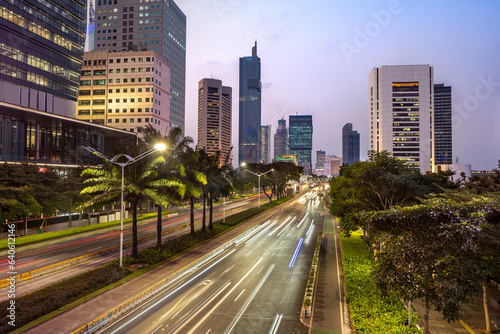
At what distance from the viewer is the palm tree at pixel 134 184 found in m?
24.8

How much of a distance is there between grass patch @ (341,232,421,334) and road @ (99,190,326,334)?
3019 mm

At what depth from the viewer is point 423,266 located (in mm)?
10227

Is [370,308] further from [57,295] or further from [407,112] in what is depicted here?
[407,112]

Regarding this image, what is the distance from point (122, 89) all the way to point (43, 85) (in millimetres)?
45231

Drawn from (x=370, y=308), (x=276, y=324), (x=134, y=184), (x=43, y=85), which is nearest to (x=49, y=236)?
(x=134, y=184)

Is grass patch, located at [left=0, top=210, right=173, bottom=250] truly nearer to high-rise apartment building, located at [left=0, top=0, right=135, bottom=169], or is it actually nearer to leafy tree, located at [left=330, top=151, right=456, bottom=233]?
high-rise apartment building, located at [left=0, top=0, right=135, bottom=169]

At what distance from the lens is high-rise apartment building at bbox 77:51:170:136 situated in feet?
374

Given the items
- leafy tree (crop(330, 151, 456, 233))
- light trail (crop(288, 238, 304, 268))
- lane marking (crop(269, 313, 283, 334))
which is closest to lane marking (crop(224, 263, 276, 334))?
lane marking (crop(269, 313, 283, 334))

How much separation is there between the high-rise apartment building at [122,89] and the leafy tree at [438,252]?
368 feet

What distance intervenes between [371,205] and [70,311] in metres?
25.1

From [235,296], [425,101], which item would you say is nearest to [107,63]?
[235,296]

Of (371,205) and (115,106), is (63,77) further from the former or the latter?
(371,205)

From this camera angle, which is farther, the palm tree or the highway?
the highway

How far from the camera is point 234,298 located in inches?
765
